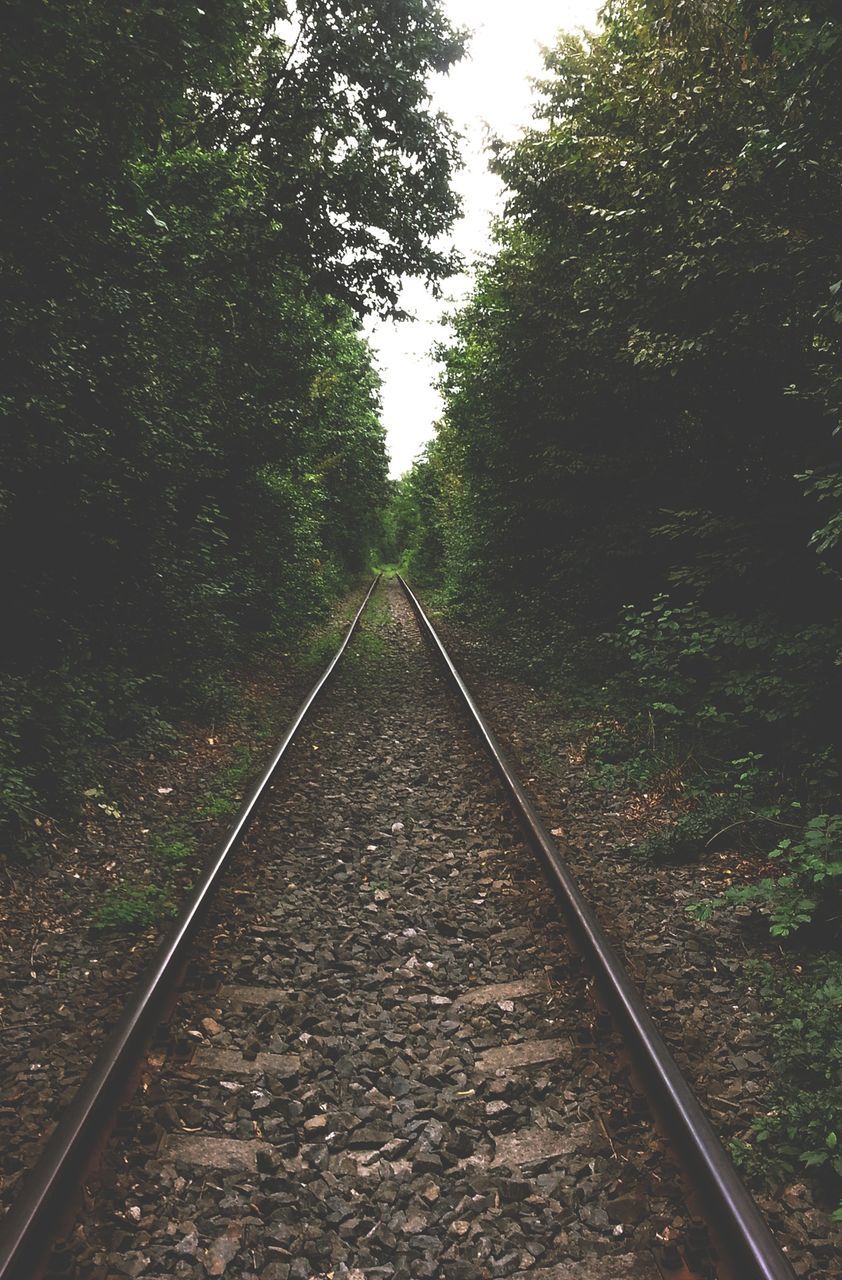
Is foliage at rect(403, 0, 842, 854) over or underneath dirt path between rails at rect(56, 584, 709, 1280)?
over

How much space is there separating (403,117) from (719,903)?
10.4m

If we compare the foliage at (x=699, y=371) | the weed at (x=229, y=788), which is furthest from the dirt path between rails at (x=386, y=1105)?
the foliage at (x=699, y=371)

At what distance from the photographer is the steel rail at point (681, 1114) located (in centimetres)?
192

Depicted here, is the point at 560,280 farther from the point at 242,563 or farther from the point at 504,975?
the point at 504,975

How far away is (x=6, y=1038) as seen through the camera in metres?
3.03

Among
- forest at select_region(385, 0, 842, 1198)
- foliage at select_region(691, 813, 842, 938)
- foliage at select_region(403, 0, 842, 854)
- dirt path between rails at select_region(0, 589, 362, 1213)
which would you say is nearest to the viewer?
dirt path between rails at select_region(0, 589, 362, 1213)

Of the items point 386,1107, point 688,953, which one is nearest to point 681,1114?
point 386,1107

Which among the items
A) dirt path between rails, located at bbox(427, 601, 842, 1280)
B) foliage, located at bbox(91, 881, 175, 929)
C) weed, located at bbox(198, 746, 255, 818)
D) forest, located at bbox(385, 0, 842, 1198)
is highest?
forest, located at bbox(385, 0, 842, 1198)

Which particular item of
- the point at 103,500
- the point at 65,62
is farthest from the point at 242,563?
the point at 65,62

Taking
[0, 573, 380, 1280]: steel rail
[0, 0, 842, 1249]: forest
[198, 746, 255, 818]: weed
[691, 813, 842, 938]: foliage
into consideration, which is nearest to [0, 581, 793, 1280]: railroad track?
[0, 573, 380, 1280]: steel rail

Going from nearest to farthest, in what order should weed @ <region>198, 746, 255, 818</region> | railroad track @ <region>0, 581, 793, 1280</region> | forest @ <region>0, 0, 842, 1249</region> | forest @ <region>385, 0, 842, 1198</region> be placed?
1. railroad track @ <region>0, 581, 793, 1280</region>
2. forest @ <region>385, 0, 842, 1198</region>
3. forest @ <region>0, 0, 842, 1249</region>
4. weed @ <region>198, 746, 255, 818</region>

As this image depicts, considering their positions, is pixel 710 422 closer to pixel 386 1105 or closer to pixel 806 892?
pixel 806 892

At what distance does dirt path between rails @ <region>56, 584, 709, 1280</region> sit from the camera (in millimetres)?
2115

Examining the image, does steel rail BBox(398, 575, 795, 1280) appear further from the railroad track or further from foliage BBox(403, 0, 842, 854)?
foliage BBox(403, 0, 842, 854)
